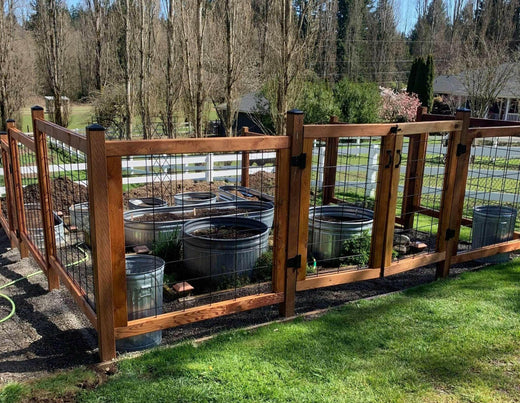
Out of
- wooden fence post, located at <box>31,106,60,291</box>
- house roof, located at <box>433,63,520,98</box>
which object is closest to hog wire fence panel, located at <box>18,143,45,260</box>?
wooden fence post, located at <box>31,106,60,291</box>

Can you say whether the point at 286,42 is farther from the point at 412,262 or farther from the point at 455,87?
the point at 455,87

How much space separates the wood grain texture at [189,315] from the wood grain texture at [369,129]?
1.55 metres

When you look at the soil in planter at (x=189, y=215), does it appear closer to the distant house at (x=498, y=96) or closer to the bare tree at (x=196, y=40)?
the bare tree at (x=196, y=40)

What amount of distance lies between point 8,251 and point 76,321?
3046mm

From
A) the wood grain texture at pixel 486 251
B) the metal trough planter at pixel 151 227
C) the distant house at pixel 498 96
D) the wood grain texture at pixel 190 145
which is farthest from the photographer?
the distant house at pixel 498 96

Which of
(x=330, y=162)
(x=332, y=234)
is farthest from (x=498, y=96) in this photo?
(x=332, y=234)

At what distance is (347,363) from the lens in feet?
11.9

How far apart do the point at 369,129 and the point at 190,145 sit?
6.06ft

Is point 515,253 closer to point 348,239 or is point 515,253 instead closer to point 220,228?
point 348,239

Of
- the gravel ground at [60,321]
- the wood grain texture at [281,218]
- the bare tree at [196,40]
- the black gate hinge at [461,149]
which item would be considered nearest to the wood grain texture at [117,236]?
the gravel ground at [60,321]

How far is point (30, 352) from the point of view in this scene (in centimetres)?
394

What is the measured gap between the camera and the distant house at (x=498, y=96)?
33.1 meters

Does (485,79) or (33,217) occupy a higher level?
(485,79)

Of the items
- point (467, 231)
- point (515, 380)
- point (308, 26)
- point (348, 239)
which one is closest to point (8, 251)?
point (348, 239)
